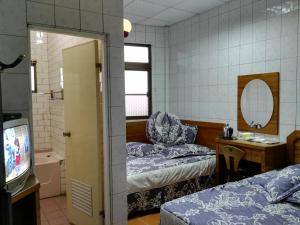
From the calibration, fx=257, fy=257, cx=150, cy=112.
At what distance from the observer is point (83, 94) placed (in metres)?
2.71

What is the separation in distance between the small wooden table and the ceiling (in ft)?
6.76

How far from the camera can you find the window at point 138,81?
4.67 m

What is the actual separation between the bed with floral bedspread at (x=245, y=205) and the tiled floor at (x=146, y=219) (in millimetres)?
866

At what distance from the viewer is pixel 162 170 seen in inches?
126

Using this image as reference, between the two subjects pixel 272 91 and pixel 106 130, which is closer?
pixel 106 130

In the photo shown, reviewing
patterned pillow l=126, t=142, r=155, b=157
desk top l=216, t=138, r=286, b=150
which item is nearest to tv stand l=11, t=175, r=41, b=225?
patterned pillow l=126, t=142, r=155, b=157

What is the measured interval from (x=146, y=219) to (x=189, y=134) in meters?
1.64

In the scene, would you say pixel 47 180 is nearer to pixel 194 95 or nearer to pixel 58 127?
pixel 58 127

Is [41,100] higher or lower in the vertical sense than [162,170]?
higher

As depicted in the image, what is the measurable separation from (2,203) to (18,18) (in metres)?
1.56

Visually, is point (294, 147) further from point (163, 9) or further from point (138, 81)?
point (138, 81)

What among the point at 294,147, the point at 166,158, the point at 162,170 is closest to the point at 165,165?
the point at 162,170

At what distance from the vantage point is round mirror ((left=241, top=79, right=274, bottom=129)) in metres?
3.29

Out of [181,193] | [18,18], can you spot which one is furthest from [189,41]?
[18,18]
